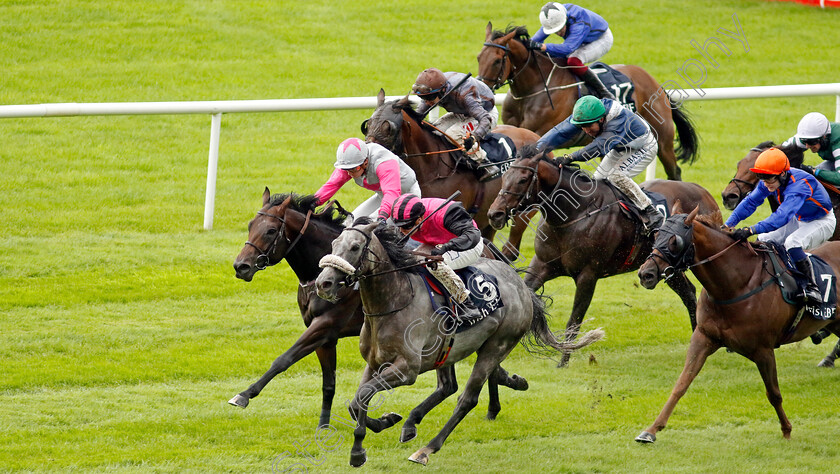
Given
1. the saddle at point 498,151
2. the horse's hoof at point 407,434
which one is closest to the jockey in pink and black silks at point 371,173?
the horse's hoof at point 407,434

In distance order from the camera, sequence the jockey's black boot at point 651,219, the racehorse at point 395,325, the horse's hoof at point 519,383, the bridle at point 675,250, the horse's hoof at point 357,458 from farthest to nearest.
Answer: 1. the jockey's black boot at point 651,219
2. the horse's hoof at point 519,383
3. the bridle at point 675,250
4. the horse's hoof at point 357,458
5. the racehorse at point 395,325

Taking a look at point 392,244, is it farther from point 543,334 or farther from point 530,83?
point 530,83

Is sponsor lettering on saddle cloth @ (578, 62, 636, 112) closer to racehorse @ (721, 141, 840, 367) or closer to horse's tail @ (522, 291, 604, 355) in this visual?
racehorse @ (721, 141, 840, 367)

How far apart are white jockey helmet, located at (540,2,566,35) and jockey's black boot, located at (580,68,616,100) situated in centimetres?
50

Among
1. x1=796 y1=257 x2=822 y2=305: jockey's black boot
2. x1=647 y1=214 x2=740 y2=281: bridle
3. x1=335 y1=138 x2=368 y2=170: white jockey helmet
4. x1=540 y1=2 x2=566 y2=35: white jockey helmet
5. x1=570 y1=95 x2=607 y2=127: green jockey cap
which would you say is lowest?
x1=796 y1=257 x2=822 y2=305: jockey's black boot

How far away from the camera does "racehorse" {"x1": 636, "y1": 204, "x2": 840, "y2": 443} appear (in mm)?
6625

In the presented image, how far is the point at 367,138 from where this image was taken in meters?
8.25

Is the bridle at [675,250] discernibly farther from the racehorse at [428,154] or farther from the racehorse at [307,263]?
the racehorse at [428,154]

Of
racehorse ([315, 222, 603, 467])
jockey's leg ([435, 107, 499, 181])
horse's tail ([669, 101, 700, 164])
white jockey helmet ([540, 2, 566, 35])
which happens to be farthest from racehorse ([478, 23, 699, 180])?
racehorse ([315, 222, 603, 467])

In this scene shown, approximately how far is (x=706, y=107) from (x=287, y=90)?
246 inches

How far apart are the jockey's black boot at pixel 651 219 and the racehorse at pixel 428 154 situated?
1.35 m

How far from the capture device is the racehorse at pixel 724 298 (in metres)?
6.62

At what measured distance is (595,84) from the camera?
10.6 meters

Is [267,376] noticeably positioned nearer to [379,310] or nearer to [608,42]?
[379,310]
